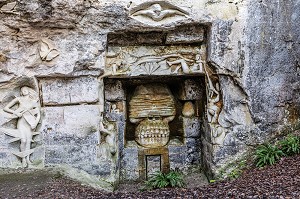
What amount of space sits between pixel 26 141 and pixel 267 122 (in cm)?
373

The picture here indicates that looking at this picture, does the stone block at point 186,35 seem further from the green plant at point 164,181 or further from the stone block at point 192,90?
the green plant at point 164,181

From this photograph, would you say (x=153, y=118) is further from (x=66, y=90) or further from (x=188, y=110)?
(x=66, y=90)

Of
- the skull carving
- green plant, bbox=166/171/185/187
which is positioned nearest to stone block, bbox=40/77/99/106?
the skull carving

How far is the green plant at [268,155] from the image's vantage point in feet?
19.2

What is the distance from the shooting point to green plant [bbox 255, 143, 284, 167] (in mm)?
5855

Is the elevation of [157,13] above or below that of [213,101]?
above

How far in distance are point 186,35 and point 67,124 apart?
2.30 metres

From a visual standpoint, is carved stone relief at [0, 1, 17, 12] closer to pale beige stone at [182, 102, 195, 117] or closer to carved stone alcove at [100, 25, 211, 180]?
carved stone alcove at [100, 25, 211, 180]

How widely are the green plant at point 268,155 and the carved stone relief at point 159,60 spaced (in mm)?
1558

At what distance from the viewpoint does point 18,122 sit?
6.27m

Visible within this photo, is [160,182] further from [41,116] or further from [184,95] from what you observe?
[41,116]

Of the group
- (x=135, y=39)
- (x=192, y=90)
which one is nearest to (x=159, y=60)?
(x=135, y=39)

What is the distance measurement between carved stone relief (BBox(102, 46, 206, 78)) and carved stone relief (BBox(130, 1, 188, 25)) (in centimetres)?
55

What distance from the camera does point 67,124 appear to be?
Answer: 6.30 metres
